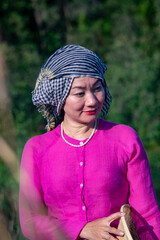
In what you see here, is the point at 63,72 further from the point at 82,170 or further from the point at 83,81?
the point at 82,170

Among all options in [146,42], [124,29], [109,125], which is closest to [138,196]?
[109,125]

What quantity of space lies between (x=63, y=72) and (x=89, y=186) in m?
0.63

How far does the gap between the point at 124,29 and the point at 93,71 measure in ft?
25.4

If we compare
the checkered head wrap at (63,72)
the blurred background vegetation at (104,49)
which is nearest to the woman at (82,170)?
the checkered head wrap at (63,72)

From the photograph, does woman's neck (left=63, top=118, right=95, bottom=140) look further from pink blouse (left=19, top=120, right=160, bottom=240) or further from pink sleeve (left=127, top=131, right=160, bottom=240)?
pink sleeve (left=127, top=131, right=160, bottom=240)

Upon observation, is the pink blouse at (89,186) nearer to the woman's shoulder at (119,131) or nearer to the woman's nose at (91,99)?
the woman's shoulder at (119,131)

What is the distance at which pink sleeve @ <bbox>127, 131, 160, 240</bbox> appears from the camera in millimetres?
1857

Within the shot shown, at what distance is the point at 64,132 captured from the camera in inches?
80.7

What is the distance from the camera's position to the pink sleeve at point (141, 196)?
1857 millimetres

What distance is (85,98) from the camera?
72.2 inches

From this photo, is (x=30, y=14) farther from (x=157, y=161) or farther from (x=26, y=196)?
(x=26, y=196)

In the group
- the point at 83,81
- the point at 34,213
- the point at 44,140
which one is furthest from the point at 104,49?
the point at 34,213

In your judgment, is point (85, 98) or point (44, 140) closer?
point (85, 98)

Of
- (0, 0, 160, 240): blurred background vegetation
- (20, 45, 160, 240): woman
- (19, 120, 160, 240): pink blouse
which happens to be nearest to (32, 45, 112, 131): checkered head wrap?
(20, 45, 160, 240): woman
